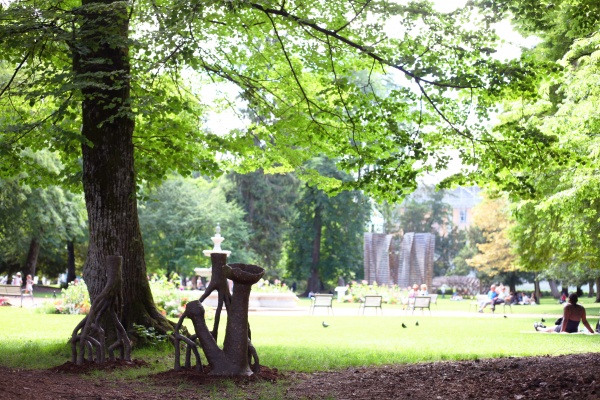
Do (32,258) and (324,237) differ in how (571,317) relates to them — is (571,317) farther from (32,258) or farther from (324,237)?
(324,237)

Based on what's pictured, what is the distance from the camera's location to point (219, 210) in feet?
174

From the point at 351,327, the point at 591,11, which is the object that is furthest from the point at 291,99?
the point at 351,327

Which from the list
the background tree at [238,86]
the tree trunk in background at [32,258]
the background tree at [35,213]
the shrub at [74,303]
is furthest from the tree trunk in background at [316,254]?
the background tree at [238,86]

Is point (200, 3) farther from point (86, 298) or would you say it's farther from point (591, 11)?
point (86, 298)

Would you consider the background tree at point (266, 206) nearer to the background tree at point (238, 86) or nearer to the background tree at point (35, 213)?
the background tree at point (35, 213)

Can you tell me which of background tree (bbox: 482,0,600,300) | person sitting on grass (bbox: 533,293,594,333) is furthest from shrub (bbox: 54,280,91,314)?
person sitting on grass (bbox: 533,293,594,333)

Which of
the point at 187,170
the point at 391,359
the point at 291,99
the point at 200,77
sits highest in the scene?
the point at 200,77

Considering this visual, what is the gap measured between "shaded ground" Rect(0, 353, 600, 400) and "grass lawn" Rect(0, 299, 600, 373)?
1216mm

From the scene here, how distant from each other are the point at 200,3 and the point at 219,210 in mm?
43715

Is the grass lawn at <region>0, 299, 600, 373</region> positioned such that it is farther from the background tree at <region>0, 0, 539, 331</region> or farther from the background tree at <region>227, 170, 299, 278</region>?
the background tree at <region>227, 170, 299, 278</region>

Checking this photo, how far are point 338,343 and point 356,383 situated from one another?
628 centimetres

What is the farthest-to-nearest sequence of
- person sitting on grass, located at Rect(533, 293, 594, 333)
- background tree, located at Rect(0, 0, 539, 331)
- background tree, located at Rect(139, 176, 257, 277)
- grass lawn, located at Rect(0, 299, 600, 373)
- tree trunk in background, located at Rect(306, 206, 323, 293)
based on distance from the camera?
tree trunk in background, located at Rect(306, 206, 323, 293) < background tree, located at Rect(139, 176, 257, 277) < person sitting on grass, located at Rect(533, 293, 594, 333) < grass lawn, located at Rect(0, 299, 600, 373) < background tree, located at Rect(0, 0, 539, 331)

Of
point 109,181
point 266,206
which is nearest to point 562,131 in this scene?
point 109,181

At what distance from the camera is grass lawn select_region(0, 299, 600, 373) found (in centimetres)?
1188
